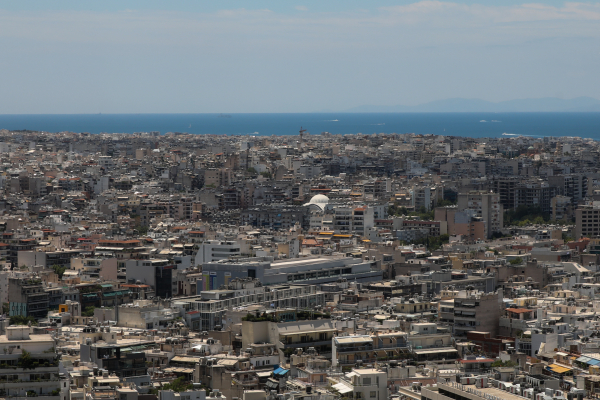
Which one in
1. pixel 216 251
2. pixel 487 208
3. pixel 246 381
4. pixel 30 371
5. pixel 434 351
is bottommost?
pixel 487 208

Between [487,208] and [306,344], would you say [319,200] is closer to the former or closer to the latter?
[487,208]

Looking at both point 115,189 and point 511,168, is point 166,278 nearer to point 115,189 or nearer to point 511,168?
point 115,189

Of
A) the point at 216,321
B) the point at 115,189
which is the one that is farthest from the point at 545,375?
the point at 115,189

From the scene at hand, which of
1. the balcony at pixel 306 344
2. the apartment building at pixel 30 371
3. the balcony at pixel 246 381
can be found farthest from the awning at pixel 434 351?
the apartment building at pixel 30 371

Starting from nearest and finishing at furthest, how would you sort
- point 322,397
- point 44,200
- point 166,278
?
point 322,397 < point 166,278 < point 44,200

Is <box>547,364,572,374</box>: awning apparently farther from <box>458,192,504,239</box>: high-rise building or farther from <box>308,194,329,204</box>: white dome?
<box>308,194,329,204</box>: white dome

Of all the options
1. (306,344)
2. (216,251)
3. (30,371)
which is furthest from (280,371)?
(216,251)

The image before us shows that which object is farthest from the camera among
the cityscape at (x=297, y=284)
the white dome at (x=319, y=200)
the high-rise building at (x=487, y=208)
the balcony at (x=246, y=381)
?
the white dome at (x=319, y=200)

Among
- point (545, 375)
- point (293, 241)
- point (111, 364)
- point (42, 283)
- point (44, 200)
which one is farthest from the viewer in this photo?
point (44, 200)

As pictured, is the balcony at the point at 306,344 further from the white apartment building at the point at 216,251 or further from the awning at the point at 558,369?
the white apartment building at the point at 216,251
